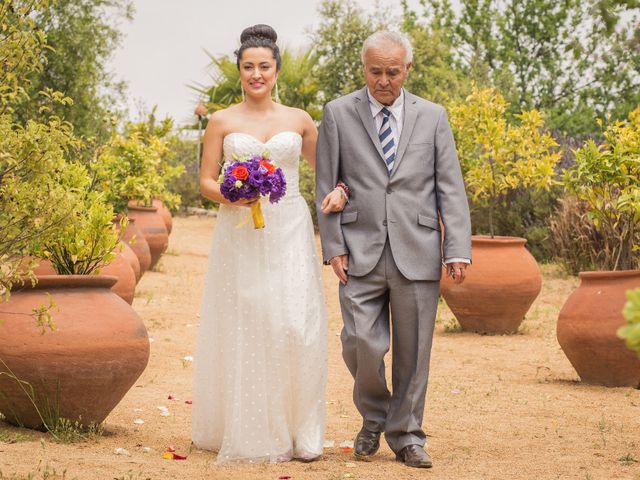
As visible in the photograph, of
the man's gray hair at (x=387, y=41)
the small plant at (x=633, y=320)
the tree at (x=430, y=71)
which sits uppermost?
the tree at (x=430, y=71)

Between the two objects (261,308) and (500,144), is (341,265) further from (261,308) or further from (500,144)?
(500,144)

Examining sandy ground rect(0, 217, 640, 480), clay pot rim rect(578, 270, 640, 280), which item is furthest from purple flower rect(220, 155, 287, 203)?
clay pot rim rect(578, 270, 640, 280)

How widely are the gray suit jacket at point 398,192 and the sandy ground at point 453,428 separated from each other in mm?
1063

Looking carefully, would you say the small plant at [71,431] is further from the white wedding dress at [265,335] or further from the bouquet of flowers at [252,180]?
the bouquet of flowers at [252,180]

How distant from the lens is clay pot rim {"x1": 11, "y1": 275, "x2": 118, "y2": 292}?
223 inches

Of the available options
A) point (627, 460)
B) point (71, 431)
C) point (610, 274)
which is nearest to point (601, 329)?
point (610, 274)

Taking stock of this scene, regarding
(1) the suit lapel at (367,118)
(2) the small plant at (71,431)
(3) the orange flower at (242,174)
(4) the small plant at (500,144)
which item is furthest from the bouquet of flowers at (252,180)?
(4) the small plant at (500,144)

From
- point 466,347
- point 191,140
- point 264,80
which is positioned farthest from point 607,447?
point 191,140

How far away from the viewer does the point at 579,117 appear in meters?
33.2

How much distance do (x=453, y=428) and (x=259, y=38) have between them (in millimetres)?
2631

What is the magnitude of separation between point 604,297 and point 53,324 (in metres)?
4.01

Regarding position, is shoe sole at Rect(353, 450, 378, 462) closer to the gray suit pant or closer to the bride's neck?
the gray suit pant

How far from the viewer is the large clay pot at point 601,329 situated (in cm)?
746

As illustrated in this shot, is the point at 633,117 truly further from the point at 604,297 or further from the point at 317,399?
the point at 317,399
